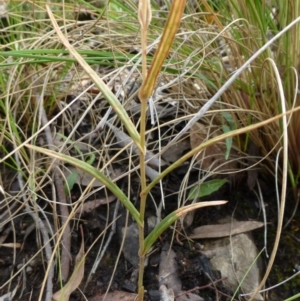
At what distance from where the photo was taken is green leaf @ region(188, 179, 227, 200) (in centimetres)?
112

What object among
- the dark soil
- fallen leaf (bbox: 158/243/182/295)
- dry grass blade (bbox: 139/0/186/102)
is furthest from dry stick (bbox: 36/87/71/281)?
dry grass blade (bbox: 139/0/186/102)

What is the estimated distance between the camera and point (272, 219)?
118cm

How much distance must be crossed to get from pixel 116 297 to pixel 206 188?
302 millimetres

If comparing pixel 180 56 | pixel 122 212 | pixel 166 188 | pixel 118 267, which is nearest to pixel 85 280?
pixel 118 267

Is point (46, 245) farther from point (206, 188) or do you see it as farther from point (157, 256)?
point (206, 188)

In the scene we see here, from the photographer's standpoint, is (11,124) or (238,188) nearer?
(11,124)

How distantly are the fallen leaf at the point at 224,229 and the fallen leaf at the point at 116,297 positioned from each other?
0.20m

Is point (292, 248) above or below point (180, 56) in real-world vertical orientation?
below

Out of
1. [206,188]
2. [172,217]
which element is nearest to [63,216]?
[206,188]

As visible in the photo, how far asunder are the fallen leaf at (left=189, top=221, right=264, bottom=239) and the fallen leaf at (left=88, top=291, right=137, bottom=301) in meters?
0.20

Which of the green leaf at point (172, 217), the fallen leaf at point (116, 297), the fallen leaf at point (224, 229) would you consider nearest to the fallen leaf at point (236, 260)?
the fallen leaf at point (224, 229)

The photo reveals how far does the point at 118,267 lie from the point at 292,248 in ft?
1.24

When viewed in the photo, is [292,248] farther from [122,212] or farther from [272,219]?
[122,212]

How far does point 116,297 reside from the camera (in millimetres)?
1029
